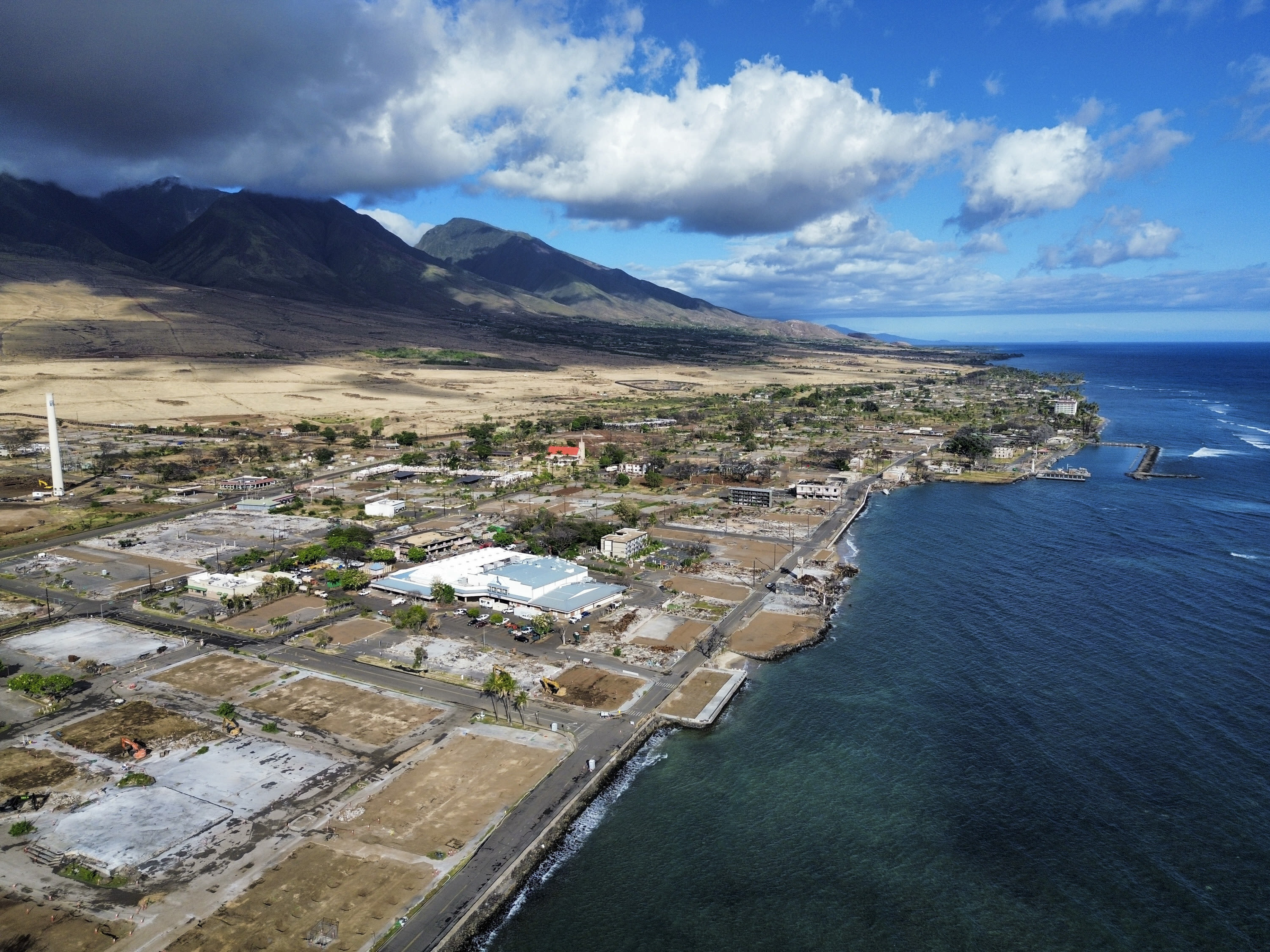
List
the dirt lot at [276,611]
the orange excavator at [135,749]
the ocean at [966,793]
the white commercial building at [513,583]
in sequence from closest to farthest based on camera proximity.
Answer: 1. the ocean at [966,793]
2. the orange excavator at [135,749]
3. the dirt lot at [276,611]
4. the white commercial building at [513,583]

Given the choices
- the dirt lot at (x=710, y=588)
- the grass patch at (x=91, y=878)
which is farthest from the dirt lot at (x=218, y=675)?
the dirt lot at (x=710, y=588)

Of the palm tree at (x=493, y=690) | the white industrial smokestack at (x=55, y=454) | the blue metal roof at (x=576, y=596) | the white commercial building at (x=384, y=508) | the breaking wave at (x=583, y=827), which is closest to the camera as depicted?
the breaking wave at (x=583, y=827)

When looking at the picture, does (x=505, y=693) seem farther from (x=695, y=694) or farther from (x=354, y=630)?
(x=354, y=630)

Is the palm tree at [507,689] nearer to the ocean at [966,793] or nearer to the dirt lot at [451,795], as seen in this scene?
the dirt lot at [451,795]

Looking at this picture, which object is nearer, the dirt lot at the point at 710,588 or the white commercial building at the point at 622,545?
the dirt lot at the point at 710,588

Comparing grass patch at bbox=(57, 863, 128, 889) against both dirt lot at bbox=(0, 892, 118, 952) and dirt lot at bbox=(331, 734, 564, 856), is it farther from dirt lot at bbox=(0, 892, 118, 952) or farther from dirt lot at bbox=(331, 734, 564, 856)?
dirt lot at bbox=(331, 734, 564, 856)

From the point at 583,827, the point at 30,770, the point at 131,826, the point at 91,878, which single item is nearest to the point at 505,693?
the point at 583,827

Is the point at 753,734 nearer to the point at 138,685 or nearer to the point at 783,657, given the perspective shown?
the point at 783,657
